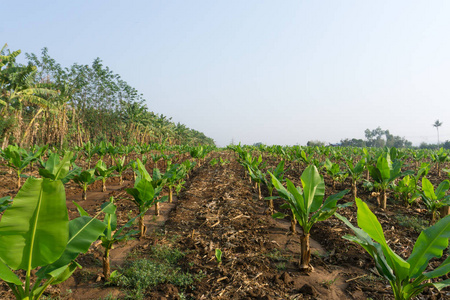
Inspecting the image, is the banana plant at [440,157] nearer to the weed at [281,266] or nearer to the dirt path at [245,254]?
the dirt path at [245,254]

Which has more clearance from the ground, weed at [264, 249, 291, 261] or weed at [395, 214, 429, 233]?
weed at [395, 214, 429, 233]

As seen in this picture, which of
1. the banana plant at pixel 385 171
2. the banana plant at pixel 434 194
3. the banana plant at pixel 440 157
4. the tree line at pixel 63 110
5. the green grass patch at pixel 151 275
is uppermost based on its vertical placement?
the tree line at pixel 63 110

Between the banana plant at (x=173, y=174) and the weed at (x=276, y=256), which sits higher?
the banana plant at (x=173, y=174)

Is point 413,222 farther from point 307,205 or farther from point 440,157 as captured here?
point 440,157

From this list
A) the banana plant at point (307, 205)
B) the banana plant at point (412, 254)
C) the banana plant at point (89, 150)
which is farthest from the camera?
the banana plant at point (89, 150)

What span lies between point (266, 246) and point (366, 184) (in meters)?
3.72

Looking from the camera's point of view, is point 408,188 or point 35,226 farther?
point 408,188

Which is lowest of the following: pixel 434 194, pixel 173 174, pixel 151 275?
pixel 151 275

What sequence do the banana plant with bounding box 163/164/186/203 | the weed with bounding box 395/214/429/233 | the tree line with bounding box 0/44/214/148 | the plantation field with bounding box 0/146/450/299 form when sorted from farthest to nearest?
the tree line with bounding box 0/44/214/148 → the banana plant with bounding box 163/164/186/203 → the weed with bounding box 395/214/429/233 → the plantation field with bounding box 0/146/450/299

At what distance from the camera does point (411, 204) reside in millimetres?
5387

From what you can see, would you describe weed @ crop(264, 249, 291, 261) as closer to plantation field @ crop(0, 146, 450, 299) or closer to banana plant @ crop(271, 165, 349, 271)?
plantation field @ crop(0, 146, 450, 299)

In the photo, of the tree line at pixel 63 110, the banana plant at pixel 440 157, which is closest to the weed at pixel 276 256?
the banana plant at pixel 440 157

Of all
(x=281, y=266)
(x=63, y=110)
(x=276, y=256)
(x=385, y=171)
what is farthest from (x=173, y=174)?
(x=63, y=110)

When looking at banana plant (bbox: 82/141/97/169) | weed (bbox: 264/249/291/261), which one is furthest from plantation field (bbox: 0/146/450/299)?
banana plant (bbox: 82/141/97/169)
